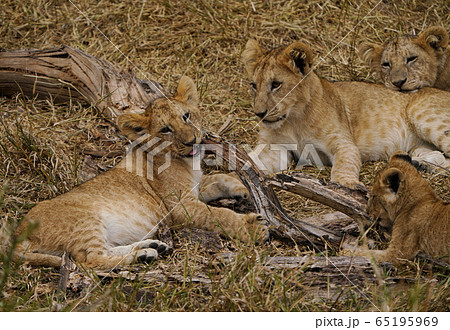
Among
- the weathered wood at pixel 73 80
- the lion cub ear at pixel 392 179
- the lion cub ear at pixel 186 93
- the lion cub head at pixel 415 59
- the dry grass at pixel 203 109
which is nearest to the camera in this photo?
the dry grass at pixel 203 109

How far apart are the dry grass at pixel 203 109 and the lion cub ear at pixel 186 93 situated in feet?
3.23

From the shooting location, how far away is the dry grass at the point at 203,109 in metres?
3.58

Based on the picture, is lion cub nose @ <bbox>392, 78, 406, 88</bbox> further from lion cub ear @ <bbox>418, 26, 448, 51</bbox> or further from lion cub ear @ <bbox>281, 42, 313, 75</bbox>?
lion cub ear @ <bbox>281, 42, 313, 75</bbox>

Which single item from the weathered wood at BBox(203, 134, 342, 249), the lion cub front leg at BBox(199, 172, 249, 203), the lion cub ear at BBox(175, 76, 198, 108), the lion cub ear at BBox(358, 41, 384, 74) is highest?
the lion cub ear at BBox(175, 76, 198, 108)

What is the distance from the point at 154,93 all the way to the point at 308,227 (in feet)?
8.57

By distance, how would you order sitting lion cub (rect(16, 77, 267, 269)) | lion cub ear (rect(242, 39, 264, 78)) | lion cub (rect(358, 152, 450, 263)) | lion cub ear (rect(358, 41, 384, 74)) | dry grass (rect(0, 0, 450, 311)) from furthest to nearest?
lion cub ear (rect(358, 41, 384, 74)), lion cub ear (rect(242, 39, 264, 78)), sitting lion cub (rect(16, 77, 267, 269)), lion cub (rect(358, 152, 450, 263)), dry grass (rect(0, 0, 450, 311))

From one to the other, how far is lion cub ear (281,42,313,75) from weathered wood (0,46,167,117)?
1373 millimetres

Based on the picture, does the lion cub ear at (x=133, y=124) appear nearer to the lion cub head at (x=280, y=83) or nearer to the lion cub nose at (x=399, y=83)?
the lion cub head at (x=280, y=83)

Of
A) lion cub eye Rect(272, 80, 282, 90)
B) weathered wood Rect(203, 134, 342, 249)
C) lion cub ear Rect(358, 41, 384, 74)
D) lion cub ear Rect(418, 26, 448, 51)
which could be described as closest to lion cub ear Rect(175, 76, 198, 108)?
lion cub eye Rect(272, 80, 282, 90)

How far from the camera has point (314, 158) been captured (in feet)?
20.0

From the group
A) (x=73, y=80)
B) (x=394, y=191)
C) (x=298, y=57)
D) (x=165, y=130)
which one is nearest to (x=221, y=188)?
(x=165, y=130)

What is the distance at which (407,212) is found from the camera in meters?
4.21

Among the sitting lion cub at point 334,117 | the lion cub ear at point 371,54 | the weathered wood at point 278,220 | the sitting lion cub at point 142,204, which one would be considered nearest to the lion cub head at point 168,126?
the sitting lion cub at point 142,204

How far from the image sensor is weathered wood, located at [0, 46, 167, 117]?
21.0ft
